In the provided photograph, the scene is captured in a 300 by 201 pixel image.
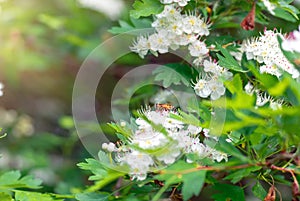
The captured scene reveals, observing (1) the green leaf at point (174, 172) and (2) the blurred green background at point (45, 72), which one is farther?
(2) the blurred green background at point (45, 72)

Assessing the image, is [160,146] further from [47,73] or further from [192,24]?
[47,73]

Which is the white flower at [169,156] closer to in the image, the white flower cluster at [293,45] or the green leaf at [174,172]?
the green leaf at [174,172]

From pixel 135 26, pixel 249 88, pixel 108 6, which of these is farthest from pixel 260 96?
pixel 108 6

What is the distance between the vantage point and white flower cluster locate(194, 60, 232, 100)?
1349mm

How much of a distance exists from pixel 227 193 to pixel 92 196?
292mm

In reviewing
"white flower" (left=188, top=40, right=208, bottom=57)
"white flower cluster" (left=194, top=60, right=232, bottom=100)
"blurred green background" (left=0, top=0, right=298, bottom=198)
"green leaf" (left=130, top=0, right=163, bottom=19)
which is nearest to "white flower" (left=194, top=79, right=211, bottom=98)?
"white flower cluster" (left=194, top=60, right=232, bottom=100)

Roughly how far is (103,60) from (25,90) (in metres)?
0.60

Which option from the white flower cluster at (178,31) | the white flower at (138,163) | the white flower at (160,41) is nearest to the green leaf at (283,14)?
the white flower cluster at (178,31)

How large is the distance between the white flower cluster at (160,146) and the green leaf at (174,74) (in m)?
0.29

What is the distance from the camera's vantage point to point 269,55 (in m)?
1.35

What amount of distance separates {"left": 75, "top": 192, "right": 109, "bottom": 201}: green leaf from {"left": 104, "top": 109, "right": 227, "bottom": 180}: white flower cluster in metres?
0.10

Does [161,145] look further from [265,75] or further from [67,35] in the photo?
[67,35]

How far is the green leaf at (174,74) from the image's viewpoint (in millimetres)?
1559

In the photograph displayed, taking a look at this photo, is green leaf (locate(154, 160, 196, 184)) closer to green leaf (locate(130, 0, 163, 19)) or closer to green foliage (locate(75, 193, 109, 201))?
green foliage (locate(75, 193, 109, 201))
